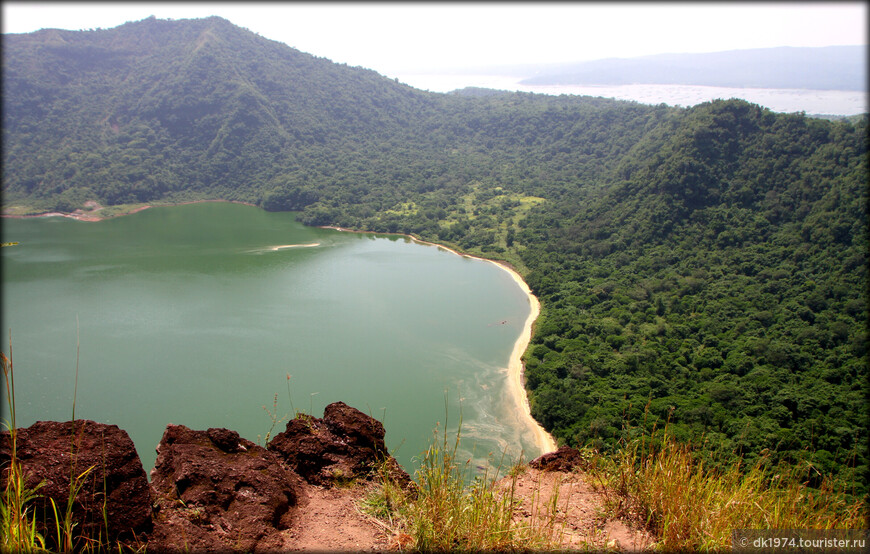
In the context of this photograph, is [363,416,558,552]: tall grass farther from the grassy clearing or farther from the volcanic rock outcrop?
the grassy clearing

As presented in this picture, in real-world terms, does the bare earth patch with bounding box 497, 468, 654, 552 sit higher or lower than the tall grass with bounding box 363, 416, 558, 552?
lower

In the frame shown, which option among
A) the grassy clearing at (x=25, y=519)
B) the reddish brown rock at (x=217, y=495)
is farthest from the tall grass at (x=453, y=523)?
the grassy clearing at (x=25, y=519)

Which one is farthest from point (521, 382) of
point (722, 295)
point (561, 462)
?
point (561, 462)

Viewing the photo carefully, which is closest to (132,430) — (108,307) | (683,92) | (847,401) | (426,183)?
(108,307)

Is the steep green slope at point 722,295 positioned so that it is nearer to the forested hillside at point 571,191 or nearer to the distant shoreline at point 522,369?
the forested hillside at point 571,191

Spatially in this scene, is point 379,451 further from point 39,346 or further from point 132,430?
point 39,346

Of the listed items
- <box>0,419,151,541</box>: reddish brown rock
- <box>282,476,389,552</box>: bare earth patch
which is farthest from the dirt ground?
Answer: <box>0,419,151,541</box>: reddish brown rock

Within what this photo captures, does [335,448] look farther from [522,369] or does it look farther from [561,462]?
[522,369]
